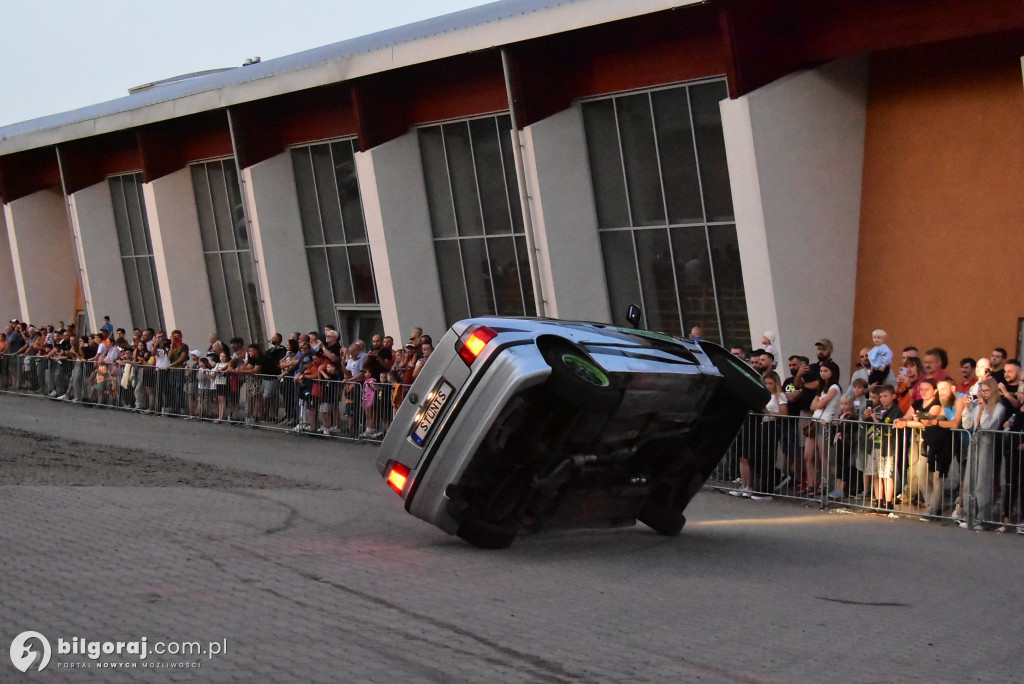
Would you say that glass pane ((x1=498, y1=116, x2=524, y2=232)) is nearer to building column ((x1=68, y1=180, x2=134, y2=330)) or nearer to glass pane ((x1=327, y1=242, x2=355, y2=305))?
glass pane ((x1=327, y1=242, x2=355, y2=305))

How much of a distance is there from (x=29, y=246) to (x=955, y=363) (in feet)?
121

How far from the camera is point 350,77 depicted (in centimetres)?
2922

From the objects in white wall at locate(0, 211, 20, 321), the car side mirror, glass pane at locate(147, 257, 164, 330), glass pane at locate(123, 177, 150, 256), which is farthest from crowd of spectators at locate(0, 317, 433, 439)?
white wall at locate(0, 211, 20, 321)

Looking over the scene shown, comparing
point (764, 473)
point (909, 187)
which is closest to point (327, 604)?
point (764, 473)

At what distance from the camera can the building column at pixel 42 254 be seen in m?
47.2

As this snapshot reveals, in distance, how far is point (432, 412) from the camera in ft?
33.6

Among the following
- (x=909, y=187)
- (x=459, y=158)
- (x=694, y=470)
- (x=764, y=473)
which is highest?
(x=459, y=158)

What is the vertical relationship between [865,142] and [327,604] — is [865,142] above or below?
above

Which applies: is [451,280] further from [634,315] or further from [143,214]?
[634,315]

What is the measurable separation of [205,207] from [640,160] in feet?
62.5

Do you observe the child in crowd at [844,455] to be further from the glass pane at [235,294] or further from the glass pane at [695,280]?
the glass pane at [235,294]

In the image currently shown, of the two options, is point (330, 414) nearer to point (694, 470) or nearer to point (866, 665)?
point (694, 470)

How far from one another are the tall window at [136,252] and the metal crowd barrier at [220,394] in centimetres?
1219


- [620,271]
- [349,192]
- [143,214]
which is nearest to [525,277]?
[620,271]
